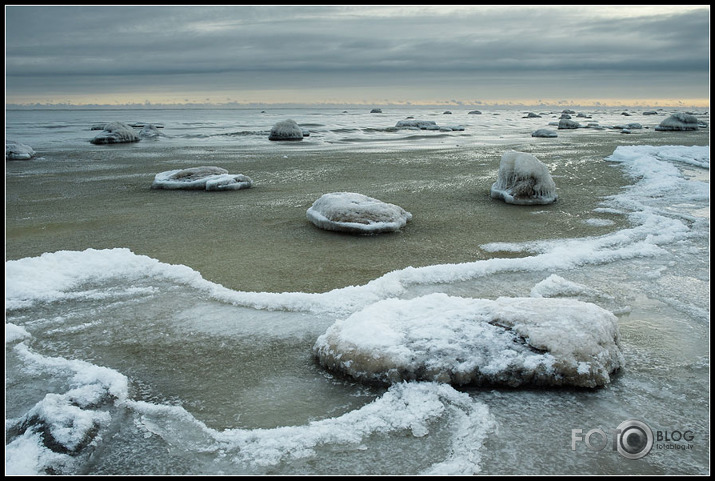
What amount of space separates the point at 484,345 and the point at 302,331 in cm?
138

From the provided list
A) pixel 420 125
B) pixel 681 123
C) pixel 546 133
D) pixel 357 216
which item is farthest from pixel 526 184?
pixel 420 125

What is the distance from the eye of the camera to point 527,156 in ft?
29.3

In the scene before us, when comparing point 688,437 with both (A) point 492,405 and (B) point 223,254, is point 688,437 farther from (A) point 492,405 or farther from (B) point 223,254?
(B) point 223,254

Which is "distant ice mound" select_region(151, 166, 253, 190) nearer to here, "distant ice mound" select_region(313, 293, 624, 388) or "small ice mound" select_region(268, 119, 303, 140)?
"distant ice mound" select_region(313, 293, 624, 388)

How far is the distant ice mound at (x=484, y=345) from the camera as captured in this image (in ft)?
10.1

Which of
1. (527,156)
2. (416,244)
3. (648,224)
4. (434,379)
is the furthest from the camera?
(527,156)

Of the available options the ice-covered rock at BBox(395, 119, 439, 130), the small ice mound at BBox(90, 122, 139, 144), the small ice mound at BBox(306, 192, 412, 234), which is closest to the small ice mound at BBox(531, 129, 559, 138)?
the ice-covered rock at BBox(395, 119, 439, 130)

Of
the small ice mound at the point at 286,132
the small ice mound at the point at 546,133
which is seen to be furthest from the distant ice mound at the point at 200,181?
the small ice mound at the point at 546,133

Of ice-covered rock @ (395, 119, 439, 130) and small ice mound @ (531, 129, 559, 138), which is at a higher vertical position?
small ice mound @ (531, 129, 559, 138)

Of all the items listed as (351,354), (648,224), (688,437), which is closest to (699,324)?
(688,437)

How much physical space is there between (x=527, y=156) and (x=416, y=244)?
12.5 feet

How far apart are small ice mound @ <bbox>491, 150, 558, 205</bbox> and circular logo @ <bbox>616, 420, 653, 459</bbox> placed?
6.18 metres

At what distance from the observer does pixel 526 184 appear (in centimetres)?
855

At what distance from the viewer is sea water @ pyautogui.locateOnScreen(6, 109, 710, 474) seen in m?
2.53
